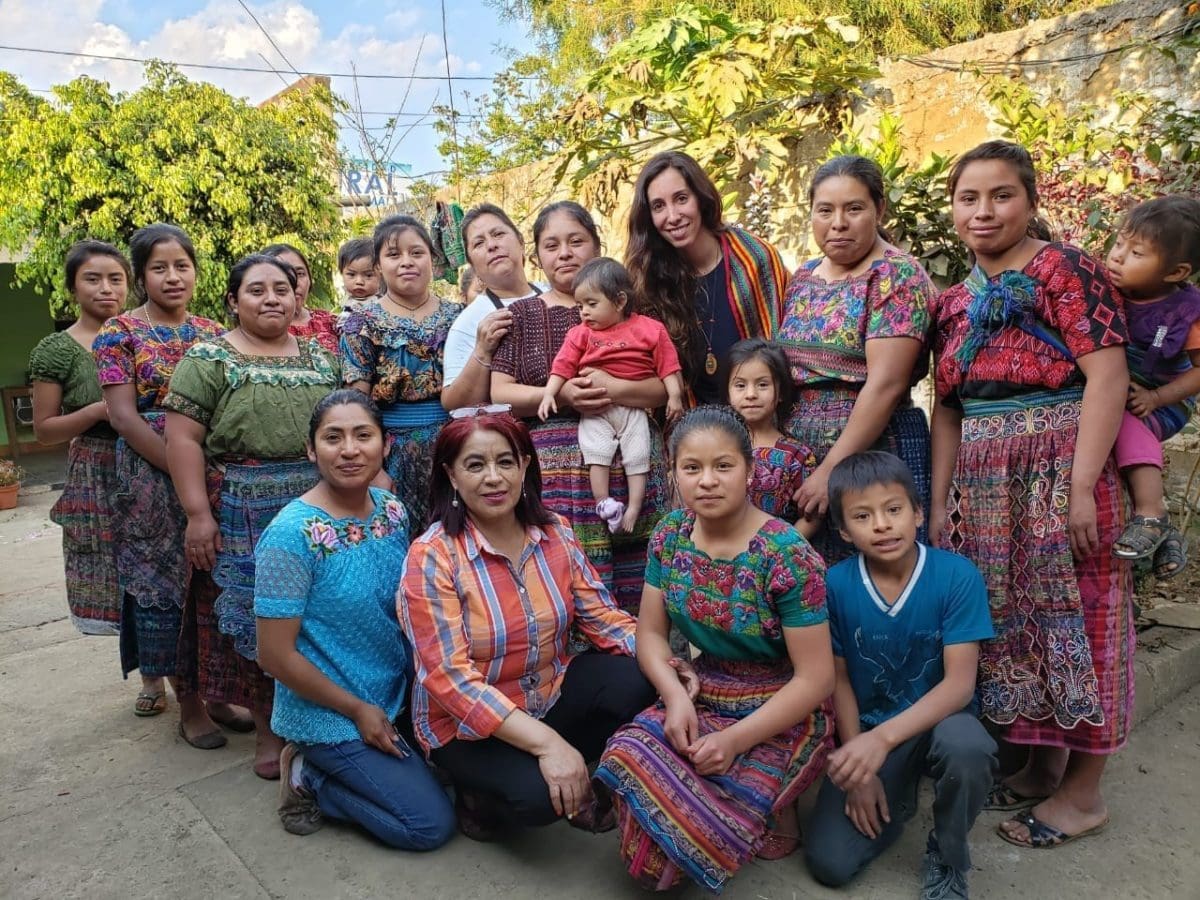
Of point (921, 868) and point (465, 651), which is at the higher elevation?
point (465, 651)

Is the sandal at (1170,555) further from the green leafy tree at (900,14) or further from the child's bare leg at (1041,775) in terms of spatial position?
the green leafy tree at (900,14)

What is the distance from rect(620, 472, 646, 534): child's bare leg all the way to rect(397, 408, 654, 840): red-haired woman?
306 mm

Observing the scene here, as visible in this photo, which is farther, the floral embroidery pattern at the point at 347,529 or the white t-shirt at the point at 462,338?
the white t-shirt at the point at 462,338

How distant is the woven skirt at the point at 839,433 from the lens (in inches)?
97.1

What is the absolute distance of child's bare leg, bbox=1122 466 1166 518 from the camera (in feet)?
7.09

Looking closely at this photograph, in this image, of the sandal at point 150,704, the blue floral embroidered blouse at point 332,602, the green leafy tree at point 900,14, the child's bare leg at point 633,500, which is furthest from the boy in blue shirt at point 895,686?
the green leafy tree at point 900,14

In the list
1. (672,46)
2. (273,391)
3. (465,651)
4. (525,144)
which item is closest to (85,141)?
(525,144)

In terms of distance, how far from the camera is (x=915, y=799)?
7.43ft

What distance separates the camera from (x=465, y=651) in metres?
2.21

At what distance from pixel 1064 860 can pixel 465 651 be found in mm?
1653

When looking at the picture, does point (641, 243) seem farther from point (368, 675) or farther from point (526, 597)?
point (368, 675)

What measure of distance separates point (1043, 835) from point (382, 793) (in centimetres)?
179

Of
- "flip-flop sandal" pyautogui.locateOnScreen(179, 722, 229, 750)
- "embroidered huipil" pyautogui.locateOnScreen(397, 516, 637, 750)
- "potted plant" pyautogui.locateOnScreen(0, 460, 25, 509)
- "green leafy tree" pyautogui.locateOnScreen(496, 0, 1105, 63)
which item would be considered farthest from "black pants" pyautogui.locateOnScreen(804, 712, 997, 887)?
"potted plant" pyautogui.locateOnScreen(0, 460, 25, 509)

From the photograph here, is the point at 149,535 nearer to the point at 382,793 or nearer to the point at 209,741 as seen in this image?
the point at 209,741
